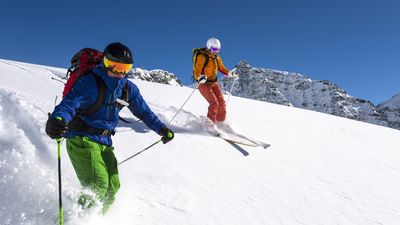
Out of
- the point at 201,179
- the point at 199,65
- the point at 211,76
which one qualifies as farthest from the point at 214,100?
the point at 201,179

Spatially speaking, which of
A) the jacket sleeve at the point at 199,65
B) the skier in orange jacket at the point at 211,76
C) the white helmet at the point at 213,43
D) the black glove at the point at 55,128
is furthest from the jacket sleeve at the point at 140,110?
the white helmet at the point at 213,43

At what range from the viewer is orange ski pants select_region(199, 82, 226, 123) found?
8953mm

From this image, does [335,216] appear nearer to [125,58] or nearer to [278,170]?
[278,170]

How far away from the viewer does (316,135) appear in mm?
10742

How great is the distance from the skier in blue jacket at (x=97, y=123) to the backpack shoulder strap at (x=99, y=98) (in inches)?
0.4

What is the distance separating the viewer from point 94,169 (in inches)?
142

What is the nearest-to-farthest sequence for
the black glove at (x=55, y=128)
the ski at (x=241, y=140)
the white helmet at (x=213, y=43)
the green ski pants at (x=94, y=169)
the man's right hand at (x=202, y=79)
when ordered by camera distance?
the black glove at (x=55, y=128) → the green ski pants at (x=94, y=169) → the ski at (x=241, y=140) → the man's right hand at (x=202, y=79) → the white helmet at (x=213, y=43)

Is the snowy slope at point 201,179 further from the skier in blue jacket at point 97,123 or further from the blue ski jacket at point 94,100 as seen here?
the blue ski jacket at point 94,100

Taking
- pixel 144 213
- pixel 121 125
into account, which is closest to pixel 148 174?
pixel 144 213

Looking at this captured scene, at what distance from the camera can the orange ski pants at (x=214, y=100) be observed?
29.4ft

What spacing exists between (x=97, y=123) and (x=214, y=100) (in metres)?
5.35

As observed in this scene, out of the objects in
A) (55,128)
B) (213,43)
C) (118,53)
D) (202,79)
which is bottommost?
(55,128)

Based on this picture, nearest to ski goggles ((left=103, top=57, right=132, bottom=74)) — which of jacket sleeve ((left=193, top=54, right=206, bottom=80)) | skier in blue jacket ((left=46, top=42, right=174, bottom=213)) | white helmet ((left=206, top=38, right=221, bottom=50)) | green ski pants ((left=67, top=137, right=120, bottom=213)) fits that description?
skier in blue jacket ((left=46, top=42, right=174, bottom=213))

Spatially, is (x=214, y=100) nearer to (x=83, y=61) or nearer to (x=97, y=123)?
(x=83, y=61)
